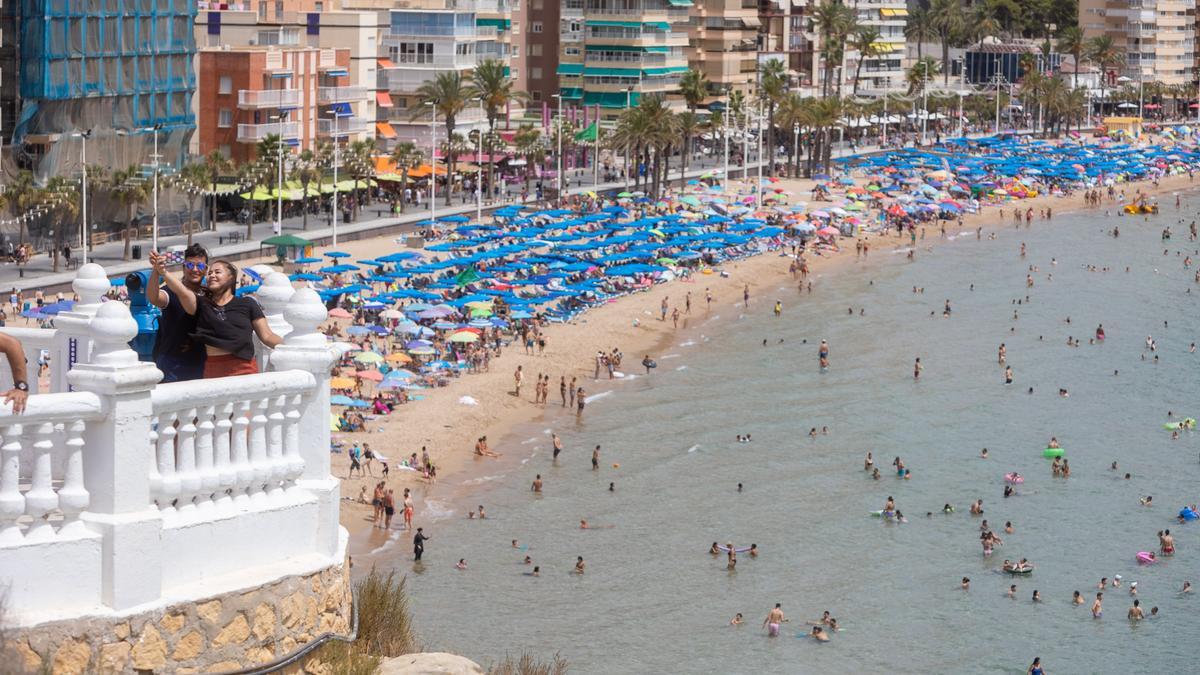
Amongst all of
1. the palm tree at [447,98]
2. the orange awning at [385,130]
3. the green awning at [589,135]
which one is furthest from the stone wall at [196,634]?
the green awning at [589,135]

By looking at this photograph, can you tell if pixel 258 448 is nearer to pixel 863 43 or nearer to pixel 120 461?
pixel 120 461

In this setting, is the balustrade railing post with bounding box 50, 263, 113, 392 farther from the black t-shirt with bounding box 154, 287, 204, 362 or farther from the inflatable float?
the inflatable float

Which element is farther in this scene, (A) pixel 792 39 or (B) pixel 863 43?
(B) pixel 863 43

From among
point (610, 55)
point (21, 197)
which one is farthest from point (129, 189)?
point (610, 55)

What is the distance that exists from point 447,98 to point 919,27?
287ft

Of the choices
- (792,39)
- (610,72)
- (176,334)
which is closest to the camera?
(176,334)

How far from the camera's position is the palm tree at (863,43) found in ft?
535

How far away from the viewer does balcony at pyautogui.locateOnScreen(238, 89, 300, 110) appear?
9150cm

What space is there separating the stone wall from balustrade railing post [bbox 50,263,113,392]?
139cm

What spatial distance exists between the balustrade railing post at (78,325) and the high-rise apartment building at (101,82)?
68307 mm

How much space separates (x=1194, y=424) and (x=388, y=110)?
61.1 m

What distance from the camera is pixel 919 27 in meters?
183

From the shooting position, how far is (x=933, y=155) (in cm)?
14300

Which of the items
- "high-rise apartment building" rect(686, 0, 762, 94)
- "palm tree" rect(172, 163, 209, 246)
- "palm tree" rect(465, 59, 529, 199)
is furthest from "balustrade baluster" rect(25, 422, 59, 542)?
"high-rise apartment building" rect(686, 0, 762, 94)
